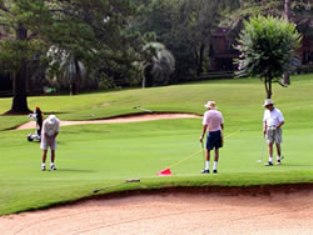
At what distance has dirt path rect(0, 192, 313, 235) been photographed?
12.1 meters

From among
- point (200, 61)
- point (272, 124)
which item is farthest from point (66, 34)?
point (200, 61)

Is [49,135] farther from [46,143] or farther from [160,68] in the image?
[160,68]

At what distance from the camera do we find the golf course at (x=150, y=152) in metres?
14.0

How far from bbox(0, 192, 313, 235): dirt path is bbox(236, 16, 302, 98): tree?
83.9 ft

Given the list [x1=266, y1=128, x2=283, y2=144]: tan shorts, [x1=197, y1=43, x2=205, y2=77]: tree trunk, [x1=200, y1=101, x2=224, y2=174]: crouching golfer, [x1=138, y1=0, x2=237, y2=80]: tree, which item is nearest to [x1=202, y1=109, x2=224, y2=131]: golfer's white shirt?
[x1=200, y1=101, x2=224, y2=174]: crouching golfer

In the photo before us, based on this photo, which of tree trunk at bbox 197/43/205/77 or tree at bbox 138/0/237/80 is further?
tree trunk at bbox 197/43/205/77

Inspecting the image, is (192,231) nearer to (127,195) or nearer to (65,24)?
(127,195)

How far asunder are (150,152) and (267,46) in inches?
675

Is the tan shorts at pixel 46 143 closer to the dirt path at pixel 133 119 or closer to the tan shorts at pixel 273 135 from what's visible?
the tan shorts at pixel 273 135

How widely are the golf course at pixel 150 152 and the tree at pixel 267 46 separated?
2.77 metres

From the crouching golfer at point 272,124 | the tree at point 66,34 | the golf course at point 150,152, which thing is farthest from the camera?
the tree at point 66,34

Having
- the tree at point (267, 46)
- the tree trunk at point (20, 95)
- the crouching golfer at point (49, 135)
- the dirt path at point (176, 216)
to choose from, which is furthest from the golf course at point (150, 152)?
the tree trunk at point (20, 95)

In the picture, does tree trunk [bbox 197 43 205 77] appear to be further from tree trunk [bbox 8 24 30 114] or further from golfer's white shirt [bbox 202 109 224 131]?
golfer's white shirt [bbox 202 109 224 131]

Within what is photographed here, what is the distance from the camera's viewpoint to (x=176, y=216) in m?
12.8
